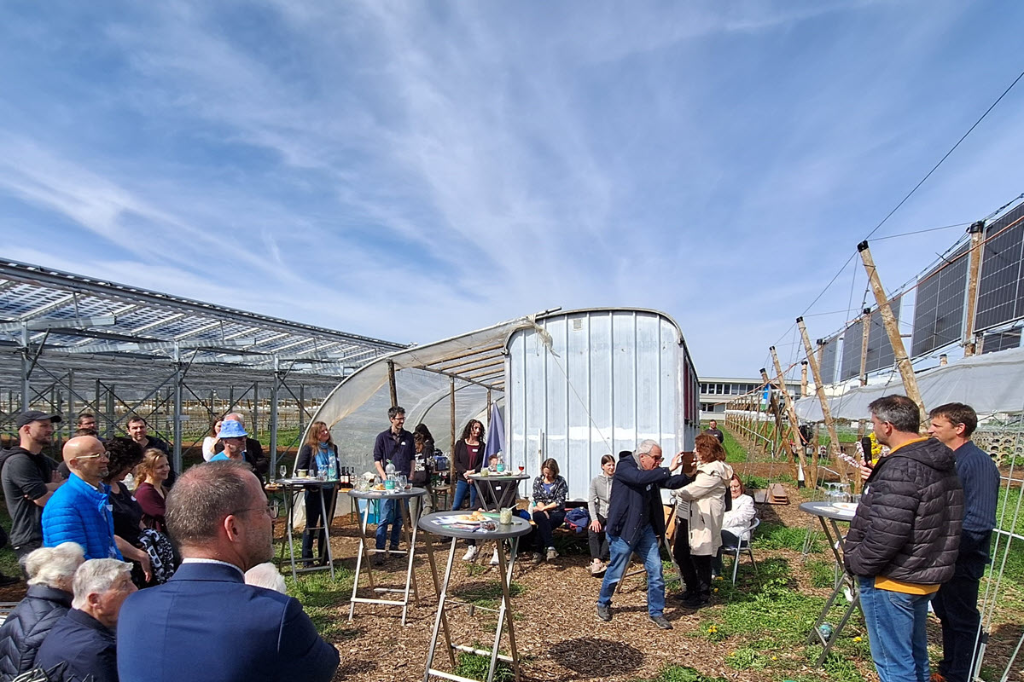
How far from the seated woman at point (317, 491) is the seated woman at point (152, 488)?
2391 millimetres

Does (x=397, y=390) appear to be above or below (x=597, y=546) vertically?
above

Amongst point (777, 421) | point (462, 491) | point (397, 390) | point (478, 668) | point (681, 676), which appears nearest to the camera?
point (681, 676)

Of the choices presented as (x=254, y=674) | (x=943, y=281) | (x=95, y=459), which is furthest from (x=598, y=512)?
(x=943, y=281)

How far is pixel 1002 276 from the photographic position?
10750 mm

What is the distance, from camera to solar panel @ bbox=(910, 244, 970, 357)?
1381 cm

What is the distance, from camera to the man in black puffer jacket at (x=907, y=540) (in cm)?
314

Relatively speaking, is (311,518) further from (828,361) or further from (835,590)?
(828,361)

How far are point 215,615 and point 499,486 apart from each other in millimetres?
6878

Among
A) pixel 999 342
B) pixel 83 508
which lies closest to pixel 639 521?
pixel 83 508

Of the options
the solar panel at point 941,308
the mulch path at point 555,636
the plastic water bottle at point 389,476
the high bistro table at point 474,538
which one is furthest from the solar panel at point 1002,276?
the high bistro table at point 474,538

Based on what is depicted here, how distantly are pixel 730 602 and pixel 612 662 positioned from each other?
187cm

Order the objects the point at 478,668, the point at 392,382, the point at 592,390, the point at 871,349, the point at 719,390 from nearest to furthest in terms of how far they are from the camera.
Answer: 1. the point at 478,668
2. the point at 592,390
3. the point at 392,382
4. the point at 871,349
5. the point at 719,390

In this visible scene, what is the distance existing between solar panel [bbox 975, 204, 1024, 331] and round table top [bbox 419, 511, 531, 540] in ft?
31.5

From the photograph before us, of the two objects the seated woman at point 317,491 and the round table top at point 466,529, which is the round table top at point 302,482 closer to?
the seated woman at point 317,491
